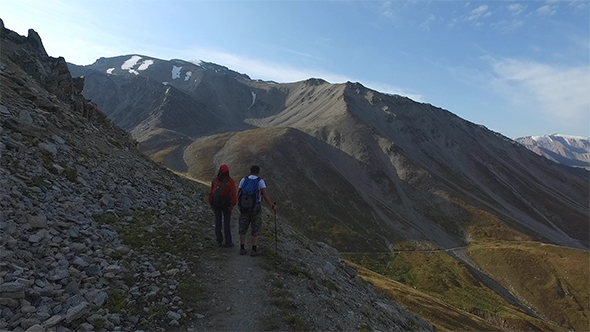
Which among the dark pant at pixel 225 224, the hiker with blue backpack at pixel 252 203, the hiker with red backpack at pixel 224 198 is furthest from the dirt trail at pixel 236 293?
the hiker with blue backpack at pixel 252 203

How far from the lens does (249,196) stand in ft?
50.6

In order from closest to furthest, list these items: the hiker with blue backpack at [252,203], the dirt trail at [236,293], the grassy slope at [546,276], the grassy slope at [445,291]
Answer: the dirt trail at [236,293]
the hiker with blue backpack at [252,203]
the grassy slope at [445,291]
the grassy slope at [546,276]

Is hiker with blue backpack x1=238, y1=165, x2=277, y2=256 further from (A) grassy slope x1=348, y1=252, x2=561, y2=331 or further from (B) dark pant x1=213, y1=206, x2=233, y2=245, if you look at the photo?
(A) grassy slope x1=348, y1=252, x2=561, y2=331

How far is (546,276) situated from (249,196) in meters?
122

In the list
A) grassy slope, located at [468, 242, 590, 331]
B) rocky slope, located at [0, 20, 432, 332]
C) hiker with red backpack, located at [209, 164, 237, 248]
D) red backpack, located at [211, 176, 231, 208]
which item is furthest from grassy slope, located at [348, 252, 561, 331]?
red backpack, located at [211, 176, 231, 208]

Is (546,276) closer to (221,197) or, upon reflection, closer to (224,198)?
(224,198)

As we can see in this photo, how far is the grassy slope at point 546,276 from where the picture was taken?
90000 millimetres

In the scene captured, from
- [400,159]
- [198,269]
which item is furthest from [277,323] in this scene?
[400,159]

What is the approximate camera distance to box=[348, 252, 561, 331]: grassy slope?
159ft

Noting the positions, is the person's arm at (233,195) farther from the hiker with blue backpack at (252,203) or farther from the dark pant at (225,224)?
the dark pant at (225,224)

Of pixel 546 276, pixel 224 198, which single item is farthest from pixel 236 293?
pixel 546 276

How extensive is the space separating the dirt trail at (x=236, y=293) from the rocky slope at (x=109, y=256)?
0.21 ft

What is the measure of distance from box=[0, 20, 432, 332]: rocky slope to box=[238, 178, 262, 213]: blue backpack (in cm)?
210

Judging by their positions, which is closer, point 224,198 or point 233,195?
point 224,198
